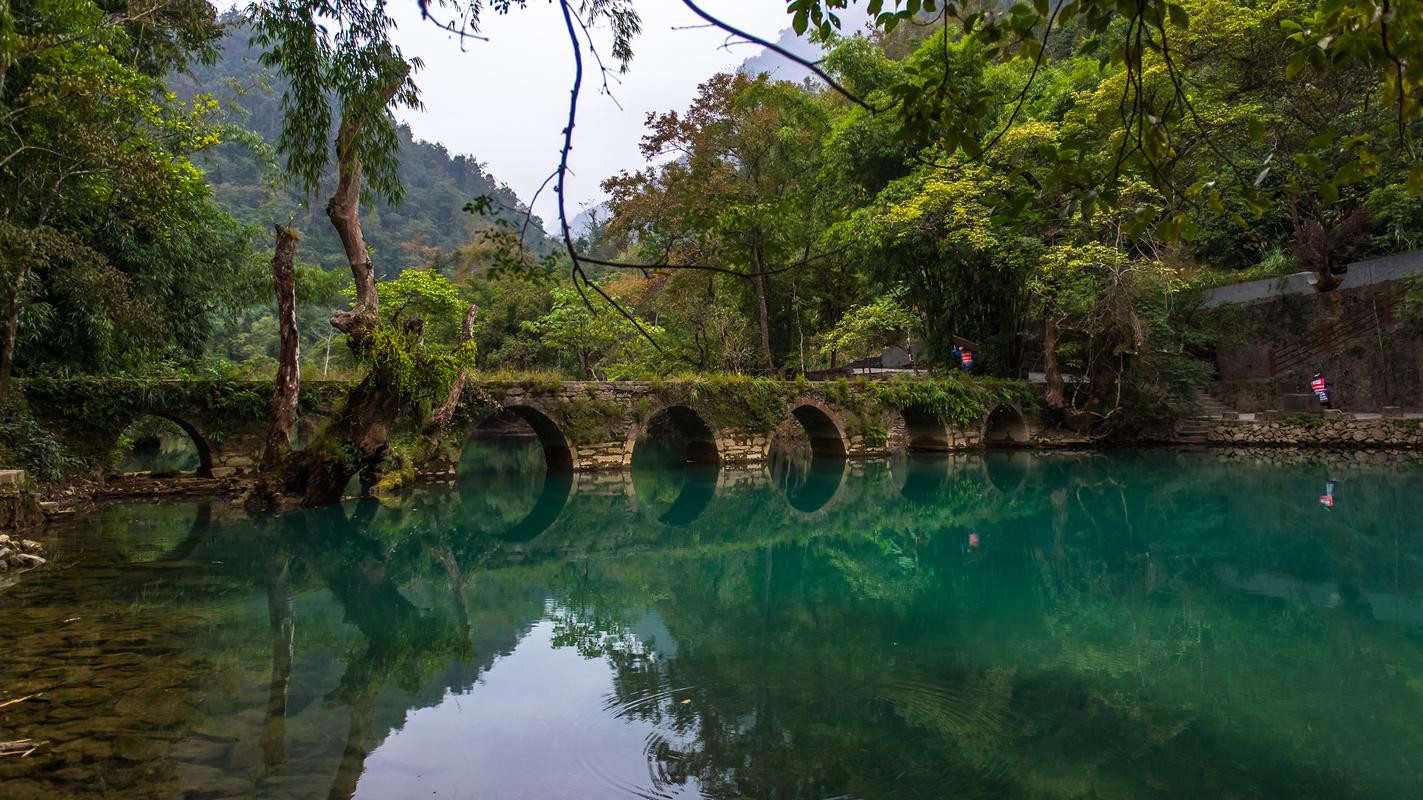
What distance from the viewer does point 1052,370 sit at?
20.4 metres

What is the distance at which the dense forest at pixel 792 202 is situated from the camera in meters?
2.21

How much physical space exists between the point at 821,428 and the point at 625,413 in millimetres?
6017

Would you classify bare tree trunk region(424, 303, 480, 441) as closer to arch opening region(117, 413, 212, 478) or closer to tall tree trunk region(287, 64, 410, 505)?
tall tree trunk region(287, 64, 410, 505)

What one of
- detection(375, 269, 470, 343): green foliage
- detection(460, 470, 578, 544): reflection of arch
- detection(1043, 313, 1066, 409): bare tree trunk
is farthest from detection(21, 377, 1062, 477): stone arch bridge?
detection(375, 269, 470, 343): green foliage

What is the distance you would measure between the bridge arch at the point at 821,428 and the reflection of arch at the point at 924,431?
1.99 m

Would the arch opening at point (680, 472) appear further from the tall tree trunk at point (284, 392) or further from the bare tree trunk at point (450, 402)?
the tall tree trunk at point (284, 392)

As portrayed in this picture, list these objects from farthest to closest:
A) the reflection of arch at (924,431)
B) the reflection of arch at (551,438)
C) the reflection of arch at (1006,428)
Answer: the reflection of arch at (1006,428) < the reflection of arch at (924,431) < the reflection of arch at (551,438)

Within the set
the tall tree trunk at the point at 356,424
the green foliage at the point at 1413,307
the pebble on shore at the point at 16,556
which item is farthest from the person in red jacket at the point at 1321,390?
the pebble on shore at the point at 16,556

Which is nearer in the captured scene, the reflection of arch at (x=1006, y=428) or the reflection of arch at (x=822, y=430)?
the reflection of arch at (x=822, y=430)

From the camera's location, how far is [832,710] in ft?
14.1

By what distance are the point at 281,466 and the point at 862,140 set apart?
1600 cm

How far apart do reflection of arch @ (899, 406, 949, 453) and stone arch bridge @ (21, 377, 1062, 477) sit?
36 millimetres

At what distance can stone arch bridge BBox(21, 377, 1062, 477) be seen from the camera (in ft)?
40.8

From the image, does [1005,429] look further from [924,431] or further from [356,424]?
[356,424]
